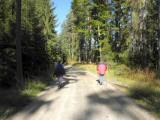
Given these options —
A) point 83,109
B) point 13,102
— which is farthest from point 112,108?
point 13,102

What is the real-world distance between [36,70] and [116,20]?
36.0 m

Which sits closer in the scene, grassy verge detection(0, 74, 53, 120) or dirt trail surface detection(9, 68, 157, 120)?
dirt trail surface detection(9, 68, 157, 120)

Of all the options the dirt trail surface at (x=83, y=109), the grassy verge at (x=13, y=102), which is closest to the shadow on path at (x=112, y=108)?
the dirt trail surface at (x=83, y=109)

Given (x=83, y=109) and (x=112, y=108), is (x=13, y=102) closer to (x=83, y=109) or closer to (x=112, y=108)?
(x=83, y=109)

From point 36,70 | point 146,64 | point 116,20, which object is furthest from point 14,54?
point 116,20

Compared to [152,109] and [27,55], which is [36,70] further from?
[152,109]

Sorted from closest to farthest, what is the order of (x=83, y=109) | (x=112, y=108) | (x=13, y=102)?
(x=83, y=109), (x=112, y=108), (x=13, y=102)

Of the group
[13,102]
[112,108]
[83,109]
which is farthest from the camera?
[13,102]

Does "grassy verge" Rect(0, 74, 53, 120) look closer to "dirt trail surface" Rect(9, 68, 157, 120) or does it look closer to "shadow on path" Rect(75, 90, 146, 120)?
"dirt trail surface" Rect(9, 68, 157, 120)

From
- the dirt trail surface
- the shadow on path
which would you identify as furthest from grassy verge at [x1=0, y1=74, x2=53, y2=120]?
the shadow on path

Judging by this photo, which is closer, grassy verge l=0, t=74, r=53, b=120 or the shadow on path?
the shadow on path

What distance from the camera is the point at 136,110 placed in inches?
512

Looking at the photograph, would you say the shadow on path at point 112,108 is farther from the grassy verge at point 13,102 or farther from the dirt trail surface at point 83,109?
the grassy verge at point 13,102

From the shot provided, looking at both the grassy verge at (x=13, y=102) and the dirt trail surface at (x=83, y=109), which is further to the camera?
the grassy verge at (x=13, y=102)
